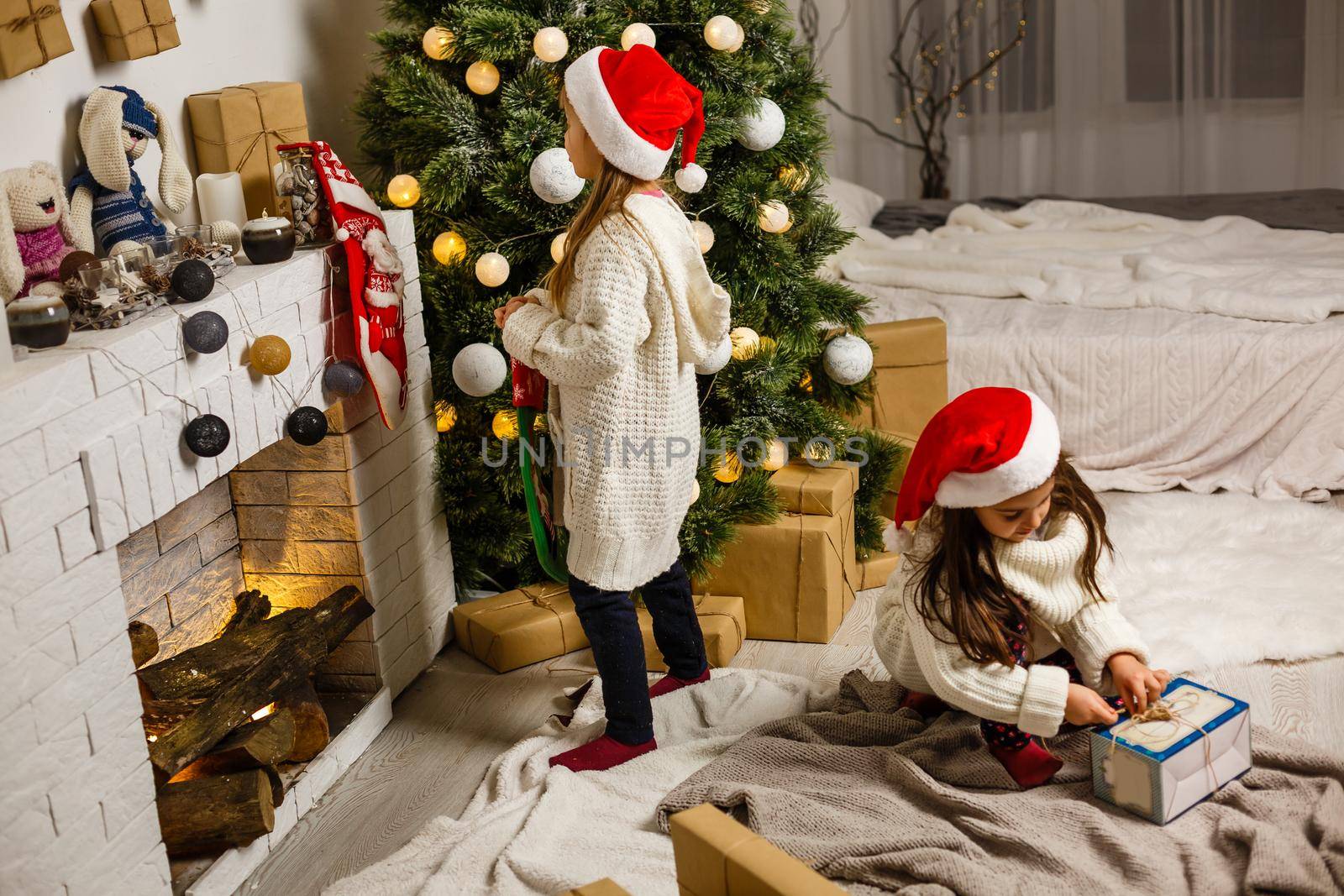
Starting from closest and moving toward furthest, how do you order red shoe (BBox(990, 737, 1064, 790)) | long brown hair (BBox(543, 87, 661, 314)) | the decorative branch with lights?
red shoe (BBox(990, 737, 1064, 790)) < long brown hair (BBox(543, 87, 661, 314)) < the decorative branch with lights

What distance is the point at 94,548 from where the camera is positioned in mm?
1603

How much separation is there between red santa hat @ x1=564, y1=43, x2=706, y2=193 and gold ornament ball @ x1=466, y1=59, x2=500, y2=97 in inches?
20.4

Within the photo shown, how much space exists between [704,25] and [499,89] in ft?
1.42

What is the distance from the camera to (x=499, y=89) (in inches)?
97.7

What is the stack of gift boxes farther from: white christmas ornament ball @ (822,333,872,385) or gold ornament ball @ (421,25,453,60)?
gold ornament ball @ (421,25,453,60)

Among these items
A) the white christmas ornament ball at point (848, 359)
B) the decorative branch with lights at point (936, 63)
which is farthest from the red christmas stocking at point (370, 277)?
the decorative branch with lights at point (936, 63)

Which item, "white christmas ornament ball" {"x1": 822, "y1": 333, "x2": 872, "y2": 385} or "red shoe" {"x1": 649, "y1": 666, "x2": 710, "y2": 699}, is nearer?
"red shoe" {"x1": 649, "y1": 666, "x2": 710, "y2": 699}

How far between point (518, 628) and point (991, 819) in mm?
1110

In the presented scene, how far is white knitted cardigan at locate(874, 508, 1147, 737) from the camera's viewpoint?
1778 mm

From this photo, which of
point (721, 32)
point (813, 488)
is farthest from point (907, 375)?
point (721, 32)

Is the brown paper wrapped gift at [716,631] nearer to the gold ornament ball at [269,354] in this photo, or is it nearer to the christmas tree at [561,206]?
the christmas tree at [561,206]

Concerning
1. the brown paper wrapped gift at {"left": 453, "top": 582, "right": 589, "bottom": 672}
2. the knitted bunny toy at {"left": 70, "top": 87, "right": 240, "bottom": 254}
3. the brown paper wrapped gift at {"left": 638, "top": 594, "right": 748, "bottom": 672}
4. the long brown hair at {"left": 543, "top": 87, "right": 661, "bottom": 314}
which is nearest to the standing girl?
the long brown hair at {"left": 543, "top": 87, "right": 661, "bottom": 314}

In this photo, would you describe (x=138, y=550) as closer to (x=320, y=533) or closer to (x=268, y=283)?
(x=320, y=533)

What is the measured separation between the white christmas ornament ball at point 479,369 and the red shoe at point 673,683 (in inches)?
26.2
